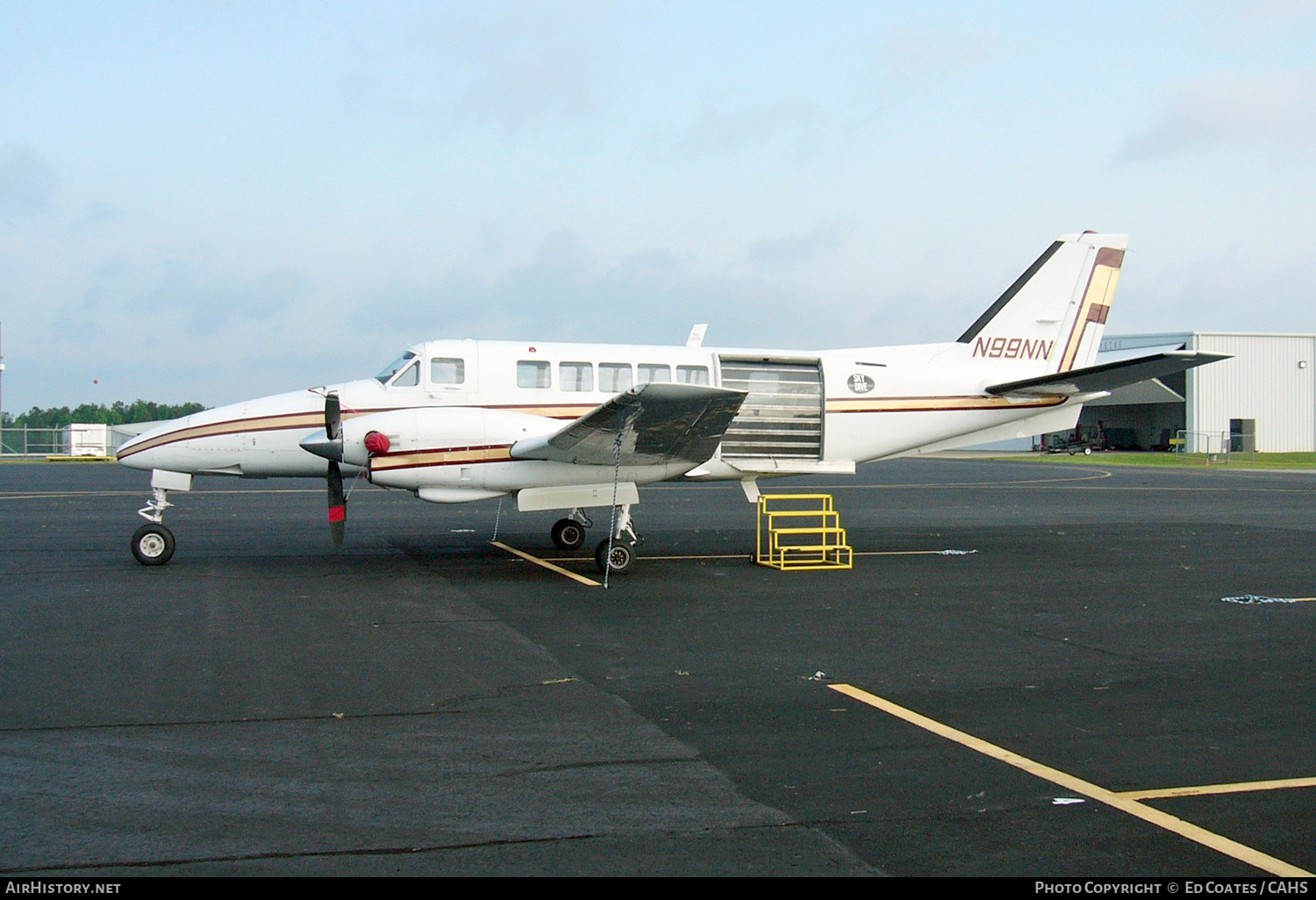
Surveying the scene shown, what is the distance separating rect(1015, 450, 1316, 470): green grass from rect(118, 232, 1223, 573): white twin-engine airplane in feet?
122

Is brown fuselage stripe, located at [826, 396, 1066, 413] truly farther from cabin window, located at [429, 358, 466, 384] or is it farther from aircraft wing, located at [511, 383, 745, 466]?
cabin window, located at [429, 358, 466, 384]

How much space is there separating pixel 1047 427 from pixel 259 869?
1546cm

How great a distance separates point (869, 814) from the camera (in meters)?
5.17

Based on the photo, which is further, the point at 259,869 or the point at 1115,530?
the point at 1115,530

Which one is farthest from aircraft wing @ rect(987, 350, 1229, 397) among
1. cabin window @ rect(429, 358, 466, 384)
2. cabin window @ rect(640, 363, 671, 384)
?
cabin window @ rect(429, 358, 466, 384)

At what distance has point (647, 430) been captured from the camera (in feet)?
43.7

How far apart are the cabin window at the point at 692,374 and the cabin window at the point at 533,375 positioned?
6.36 feet

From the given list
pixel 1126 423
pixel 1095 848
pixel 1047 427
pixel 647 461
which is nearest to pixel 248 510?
pixel 647 461

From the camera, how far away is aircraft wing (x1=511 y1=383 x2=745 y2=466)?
12180 millimetres

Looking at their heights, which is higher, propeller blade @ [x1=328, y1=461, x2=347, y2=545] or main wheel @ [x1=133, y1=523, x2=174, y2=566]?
propeller blade @ [x1=328, y1=461, x2=347, y2=545]

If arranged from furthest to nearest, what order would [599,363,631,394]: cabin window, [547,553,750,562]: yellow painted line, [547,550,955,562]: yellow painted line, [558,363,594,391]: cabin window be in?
[547,550,955,562]: yellow painted line → [547,553,750,562]: yellow painted line → [599,363,631,394]: cabin window → [558,363,594,391]: cabin window

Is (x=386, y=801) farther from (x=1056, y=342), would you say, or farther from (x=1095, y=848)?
(x=1056, y=342)

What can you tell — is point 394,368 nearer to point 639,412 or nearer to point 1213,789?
point 639,412

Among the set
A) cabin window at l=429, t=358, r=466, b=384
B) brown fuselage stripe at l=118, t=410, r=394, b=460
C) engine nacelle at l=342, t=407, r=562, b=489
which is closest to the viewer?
engine nacelle at l=342, t=407, r=562, b=489
